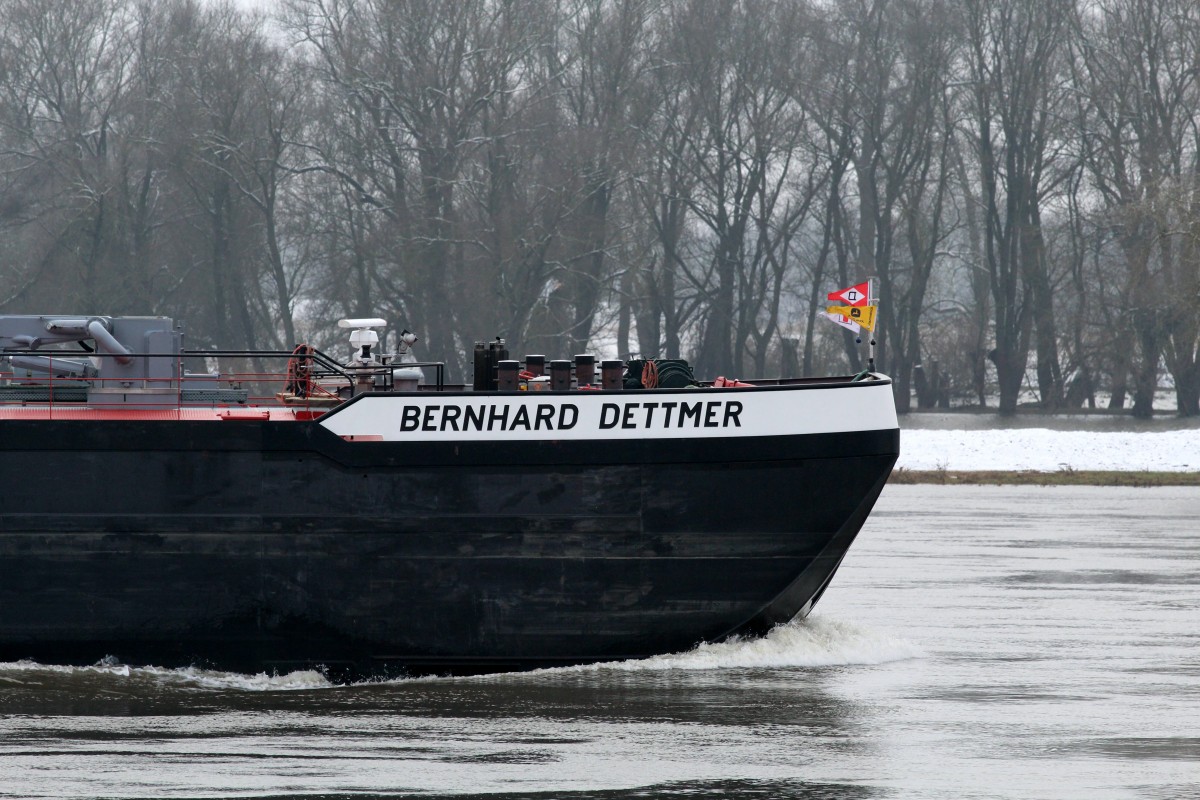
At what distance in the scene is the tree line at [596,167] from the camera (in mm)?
52062

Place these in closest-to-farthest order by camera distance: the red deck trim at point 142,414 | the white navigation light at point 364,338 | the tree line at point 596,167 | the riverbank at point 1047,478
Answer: the red deck trim at point 142,414 < the white navigation light at point 364,338 < the riverbank at point 1047,478 < the tree line at point 596,167

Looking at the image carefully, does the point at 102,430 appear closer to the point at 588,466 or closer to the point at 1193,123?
the point at 588,466

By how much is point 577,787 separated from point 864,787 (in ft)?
6.62

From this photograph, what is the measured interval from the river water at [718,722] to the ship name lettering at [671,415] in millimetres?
2279

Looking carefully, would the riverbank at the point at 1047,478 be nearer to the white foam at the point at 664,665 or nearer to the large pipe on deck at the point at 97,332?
the white foam at the point at 664,665

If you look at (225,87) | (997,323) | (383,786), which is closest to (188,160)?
(225,87)

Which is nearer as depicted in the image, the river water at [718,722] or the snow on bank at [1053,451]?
the river water at [718,722]

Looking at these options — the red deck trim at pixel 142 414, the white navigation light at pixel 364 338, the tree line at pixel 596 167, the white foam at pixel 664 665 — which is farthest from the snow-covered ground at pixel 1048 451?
the red deck trim at pixel 142 414

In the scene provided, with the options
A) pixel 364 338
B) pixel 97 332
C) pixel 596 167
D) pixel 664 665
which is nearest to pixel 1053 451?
pixel 596 167

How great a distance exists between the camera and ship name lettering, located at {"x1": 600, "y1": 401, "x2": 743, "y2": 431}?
1412 cm

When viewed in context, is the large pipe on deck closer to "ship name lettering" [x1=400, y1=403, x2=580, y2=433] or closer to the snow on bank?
"ship name lettering" [x1=400, y1=403, x2=580, y2=433]

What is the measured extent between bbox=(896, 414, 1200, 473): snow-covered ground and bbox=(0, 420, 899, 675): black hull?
79.8 ft

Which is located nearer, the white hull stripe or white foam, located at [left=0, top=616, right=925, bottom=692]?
the white hull stripe

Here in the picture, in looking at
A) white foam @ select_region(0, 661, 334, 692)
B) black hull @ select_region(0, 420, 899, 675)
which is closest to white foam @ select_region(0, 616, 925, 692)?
white foam @ select_region(0, 661, 334, 692)
